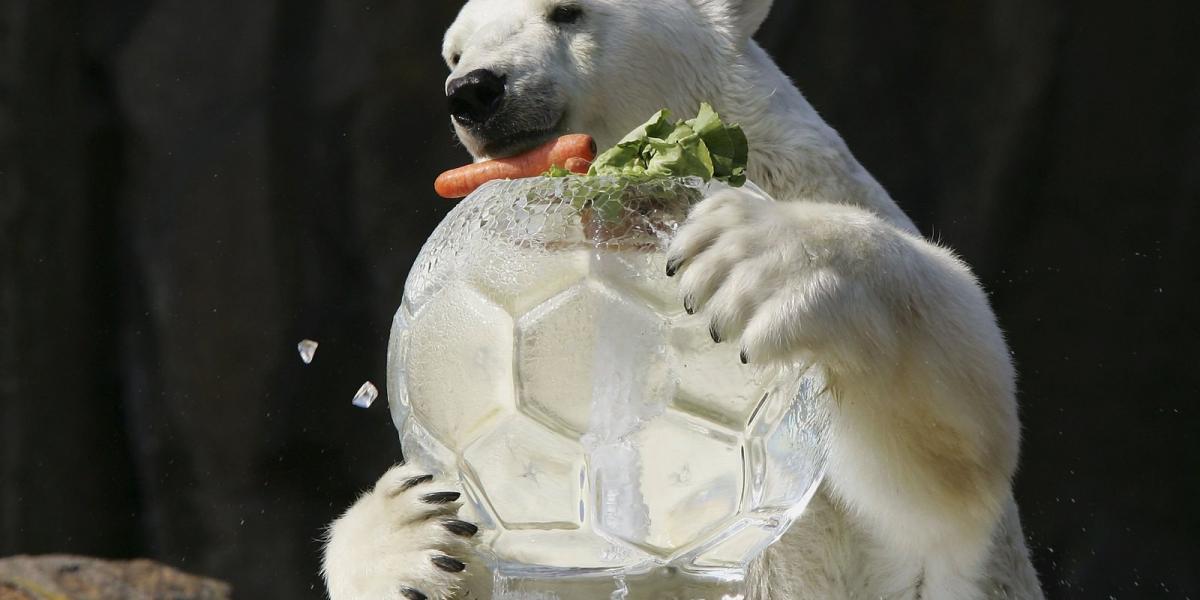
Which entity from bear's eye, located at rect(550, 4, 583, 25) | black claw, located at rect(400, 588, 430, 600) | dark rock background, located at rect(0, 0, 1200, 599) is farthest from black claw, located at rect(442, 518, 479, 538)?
dark rock background, located at rect(0, 0, 1200, 599)

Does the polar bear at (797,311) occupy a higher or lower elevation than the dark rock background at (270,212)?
higher

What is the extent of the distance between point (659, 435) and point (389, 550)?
0.67 meters

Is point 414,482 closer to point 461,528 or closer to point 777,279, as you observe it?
point 461,528

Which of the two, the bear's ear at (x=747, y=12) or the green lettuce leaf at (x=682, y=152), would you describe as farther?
the bear's ear at (x=747, y=12)

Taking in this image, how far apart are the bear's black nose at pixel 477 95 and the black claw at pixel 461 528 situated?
854mm

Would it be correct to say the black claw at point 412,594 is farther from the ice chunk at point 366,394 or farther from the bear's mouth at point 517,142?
the bear's mouth at point 517,142

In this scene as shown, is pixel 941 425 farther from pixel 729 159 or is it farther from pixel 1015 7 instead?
pixel 1015 7

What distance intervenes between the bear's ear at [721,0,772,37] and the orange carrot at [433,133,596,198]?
614 millimetres

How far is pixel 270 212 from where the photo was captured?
5141 millimetres

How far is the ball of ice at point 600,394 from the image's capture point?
156cm

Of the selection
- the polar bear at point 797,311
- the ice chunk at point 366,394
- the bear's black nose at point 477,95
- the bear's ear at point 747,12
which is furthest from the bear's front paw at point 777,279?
the bear's ear at point 747,12

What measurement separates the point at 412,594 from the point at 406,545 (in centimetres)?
8

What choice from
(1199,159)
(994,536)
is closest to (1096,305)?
(1199,159)

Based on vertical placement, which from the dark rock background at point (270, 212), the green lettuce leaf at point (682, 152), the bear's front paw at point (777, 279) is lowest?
the dark rock background at point (270, 212)
